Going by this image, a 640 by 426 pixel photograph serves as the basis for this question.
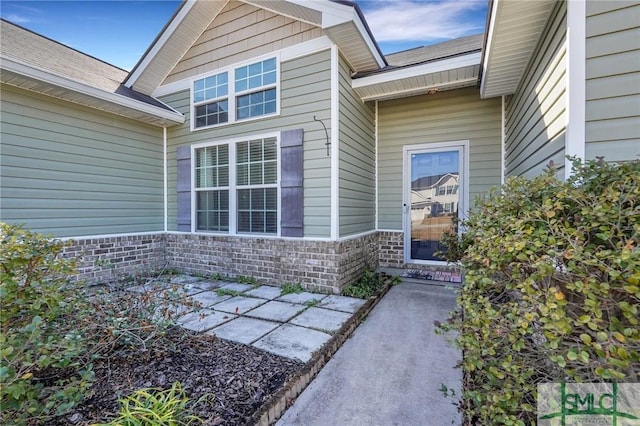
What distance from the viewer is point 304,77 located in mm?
4469

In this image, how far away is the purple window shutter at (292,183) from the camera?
14.8 feet

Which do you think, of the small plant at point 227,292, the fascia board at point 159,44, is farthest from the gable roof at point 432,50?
the small plant at point 227,292

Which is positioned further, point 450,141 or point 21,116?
point 450,141

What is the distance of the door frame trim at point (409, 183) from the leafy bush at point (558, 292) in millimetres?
3541

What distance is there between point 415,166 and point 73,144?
5947mm

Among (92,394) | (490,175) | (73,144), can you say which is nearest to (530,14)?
(490,175)

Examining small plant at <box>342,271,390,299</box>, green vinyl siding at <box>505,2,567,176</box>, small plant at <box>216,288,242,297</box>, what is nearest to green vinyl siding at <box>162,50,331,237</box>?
small plant at <box>342,271,390,299</box>

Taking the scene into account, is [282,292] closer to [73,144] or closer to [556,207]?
[556,207]

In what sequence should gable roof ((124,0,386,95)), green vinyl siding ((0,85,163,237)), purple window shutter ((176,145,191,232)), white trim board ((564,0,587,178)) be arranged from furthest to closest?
1. purple window shutter ((176,145,191,232))
2. green vinyl siding ((0,85,163,237))
3. gable roof ((124,0,386,95))
4. white trim board ((564,0,587,178))

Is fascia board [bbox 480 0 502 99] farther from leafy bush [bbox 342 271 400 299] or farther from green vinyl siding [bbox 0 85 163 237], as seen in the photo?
green vinyl siding [bbox 0 85 163 237]

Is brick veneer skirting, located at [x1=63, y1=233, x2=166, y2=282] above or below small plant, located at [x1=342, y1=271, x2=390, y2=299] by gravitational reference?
above

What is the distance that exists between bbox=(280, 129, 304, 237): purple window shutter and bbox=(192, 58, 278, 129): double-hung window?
657 mm

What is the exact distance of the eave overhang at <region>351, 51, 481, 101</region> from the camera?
4102 mm

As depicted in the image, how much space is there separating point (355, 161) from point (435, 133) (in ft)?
5.43
